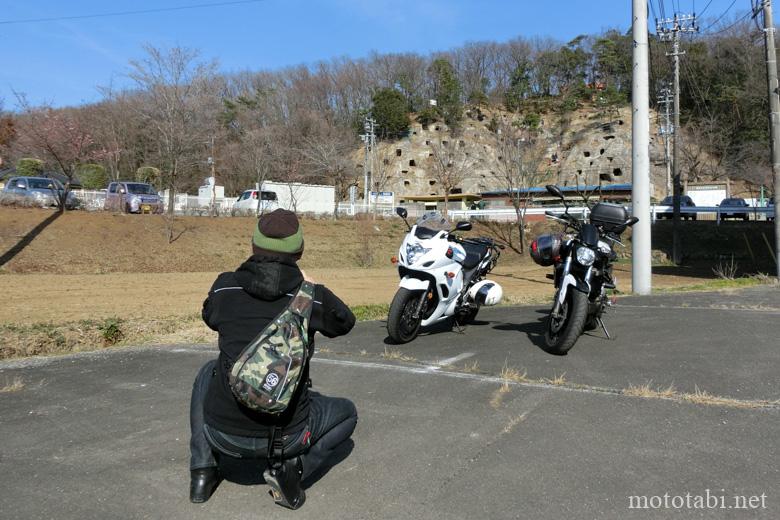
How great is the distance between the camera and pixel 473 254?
7523 mm

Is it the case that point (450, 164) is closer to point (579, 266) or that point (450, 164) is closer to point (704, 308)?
point (704, 308)

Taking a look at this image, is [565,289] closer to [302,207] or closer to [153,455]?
[153,455]

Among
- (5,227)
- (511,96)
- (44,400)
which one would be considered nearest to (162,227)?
(5,227)

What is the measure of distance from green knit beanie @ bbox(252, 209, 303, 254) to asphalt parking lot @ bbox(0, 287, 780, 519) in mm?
1188

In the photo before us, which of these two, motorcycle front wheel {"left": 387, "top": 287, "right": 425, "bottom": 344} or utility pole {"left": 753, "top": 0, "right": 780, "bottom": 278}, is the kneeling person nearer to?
motorcycle front wheel {"left": 387, "top": 287, "right": 425, "bottom": 344}

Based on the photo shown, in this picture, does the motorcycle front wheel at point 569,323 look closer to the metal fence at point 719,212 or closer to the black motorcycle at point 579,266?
the black motorcycle at point 579,266

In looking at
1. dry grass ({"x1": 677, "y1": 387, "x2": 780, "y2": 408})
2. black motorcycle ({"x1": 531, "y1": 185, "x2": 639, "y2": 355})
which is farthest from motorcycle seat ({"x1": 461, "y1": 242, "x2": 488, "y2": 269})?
dry grass ({"x1": 677, "y1": 387, "x2": 780, "y2": 408})

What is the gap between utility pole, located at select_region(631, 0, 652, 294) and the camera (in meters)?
12.2

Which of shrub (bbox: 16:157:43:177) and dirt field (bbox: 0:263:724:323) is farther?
shrub (bbox: 16:157:43:177)

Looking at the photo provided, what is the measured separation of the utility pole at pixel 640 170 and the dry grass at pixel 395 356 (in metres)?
7.52

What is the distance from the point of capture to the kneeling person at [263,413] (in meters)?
2.74

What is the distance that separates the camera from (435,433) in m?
3.74

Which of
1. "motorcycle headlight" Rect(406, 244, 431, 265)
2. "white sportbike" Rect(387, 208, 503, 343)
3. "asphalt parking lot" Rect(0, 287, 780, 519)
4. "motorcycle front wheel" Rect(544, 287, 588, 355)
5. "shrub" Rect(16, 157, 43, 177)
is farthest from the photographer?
"shrub" Rect(16, 157, 43, 177)

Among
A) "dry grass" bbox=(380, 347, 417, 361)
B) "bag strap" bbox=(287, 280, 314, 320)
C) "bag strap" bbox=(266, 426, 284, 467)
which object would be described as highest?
"bag strap" bbox=(287, 280, 314, 320)
